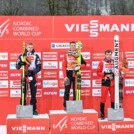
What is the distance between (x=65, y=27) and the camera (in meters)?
9.62

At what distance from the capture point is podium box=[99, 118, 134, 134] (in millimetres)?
8219

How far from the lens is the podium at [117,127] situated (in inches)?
324

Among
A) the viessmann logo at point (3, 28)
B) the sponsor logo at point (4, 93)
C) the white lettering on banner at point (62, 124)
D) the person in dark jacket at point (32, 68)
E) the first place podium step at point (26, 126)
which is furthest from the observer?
the sponsor logo at point (4, 93)

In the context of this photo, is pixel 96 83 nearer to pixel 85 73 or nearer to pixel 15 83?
pixel 85 73

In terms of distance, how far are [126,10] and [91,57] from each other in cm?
1612

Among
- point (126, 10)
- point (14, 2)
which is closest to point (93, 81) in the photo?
point (14, 2)

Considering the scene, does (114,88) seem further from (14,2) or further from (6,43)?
(14,2)

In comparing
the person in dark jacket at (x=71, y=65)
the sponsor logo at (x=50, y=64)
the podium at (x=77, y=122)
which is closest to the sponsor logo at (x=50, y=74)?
the sponsor logo at (x=50, y=64)

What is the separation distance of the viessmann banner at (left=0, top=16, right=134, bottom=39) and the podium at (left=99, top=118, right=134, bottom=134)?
2289 mm

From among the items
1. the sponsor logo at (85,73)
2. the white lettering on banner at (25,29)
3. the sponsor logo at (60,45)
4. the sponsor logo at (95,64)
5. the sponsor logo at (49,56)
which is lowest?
the sponsor logo at (85,73)

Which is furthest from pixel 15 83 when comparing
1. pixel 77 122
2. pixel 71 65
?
pixel 77 122

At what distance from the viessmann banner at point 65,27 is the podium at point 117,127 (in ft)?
7.51

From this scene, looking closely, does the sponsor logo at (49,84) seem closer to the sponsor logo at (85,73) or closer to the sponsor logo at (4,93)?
the sponsor logo at (85,73)

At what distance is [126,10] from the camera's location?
25.1 metres
